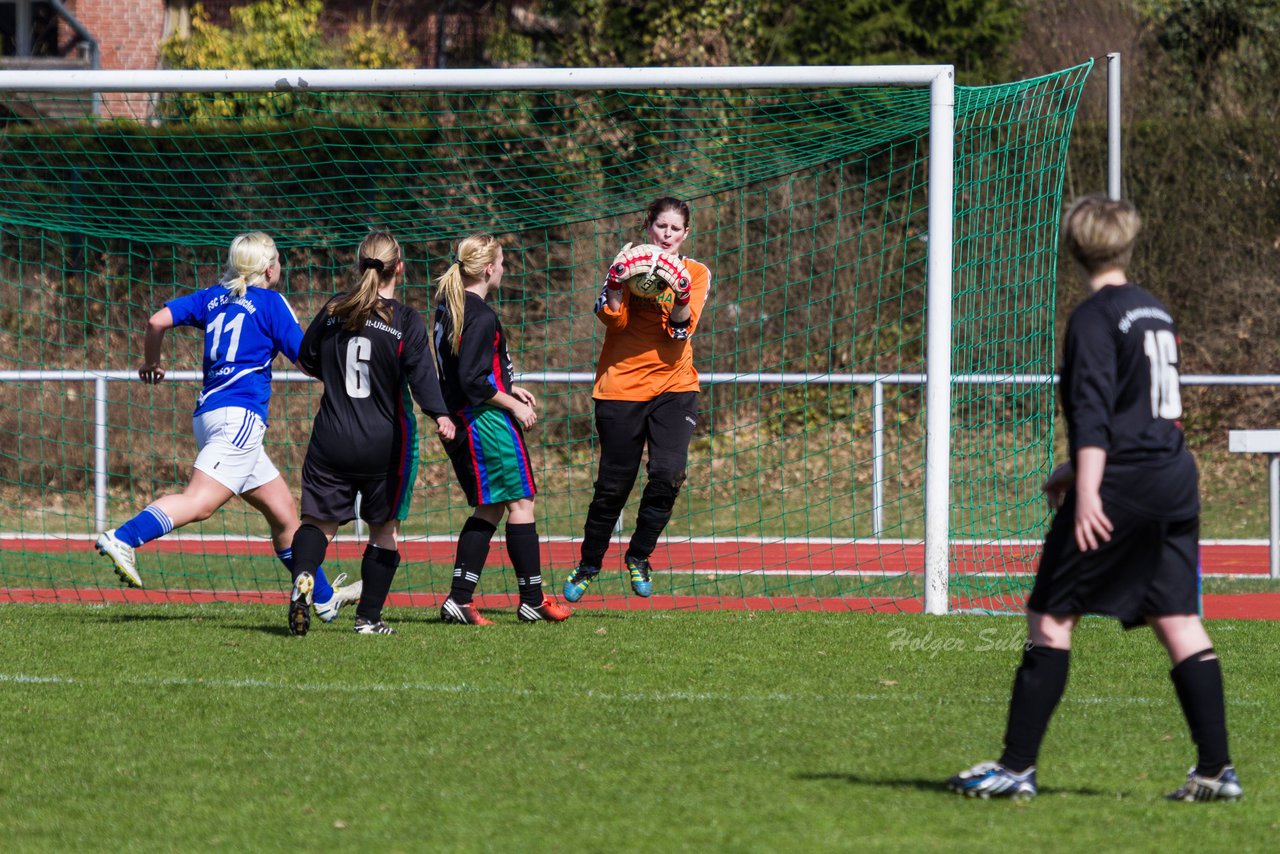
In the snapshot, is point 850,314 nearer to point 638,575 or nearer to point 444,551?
point 444,551

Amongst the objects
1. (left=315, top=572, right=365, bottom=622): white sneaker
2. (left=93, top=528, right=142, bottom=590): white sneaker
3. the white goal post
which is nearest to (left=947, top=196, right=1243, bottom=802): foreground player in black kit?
the white goal post

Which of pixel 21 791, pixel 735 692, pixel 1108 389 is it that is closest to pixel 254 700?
pixel 21 791

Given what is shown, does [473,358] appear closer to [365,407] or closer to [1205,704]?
[365,407]

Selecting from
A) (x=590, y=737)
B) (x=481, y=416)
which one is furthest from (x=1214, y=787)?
(x=481, y=416)

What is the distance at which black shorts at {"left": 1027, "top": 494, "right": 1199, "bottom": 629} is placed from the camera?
4.04 meters

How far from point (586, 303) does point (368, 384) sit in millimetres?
7087

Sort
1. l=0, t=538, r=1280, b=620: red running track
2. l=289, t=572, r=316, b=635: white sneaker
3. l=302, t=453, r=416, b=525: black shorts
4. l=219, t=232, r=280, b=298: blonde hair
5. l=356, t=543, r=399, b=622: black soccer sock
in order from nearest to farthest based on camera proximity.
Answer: l=289, t=572, r=316, b=635: white sneaker < l=302, t=453, r=416, b=525: black shorts < l=356, t=543, r=399, b=622: black soccer sock < l=219, t=232, r=280, b=298: blonde hair < l=0, t=538, r=1280, b=620: red running track

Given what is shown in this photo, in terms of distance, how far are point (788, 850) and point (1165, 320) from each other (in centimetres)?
169

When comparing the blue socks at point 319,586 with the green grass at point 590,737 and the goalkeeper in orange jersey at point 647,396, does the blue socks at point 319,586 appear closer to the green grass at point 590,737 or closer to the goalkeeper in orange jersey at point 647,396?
the green grass at point 590,737

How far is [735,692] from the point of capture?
19.0 feet

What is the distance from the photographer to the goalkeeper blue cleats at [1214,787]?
416cm

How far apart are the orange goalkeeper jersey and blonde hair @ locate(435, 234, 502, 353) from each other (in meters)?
0.60

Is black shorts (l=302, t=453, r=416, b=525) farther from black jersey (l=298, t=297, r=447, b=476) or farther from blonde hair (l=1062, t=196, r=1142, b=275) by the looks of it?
blonde hair (l=1062, t=196, r=1142, b=275)

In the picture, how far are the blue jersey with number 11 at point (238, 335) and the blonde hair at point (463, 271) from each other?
0.73 metres
